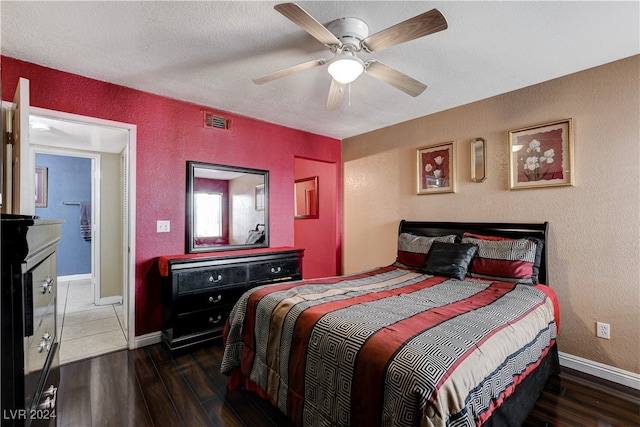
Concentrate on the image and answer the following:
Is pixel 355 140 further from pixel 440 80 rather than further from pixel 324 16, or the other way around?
pixel 324 16

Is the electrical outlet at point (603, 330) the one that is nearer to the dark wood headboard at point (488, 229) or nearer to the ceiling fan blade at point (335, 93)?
the dark wood headboard at point (488, 229)

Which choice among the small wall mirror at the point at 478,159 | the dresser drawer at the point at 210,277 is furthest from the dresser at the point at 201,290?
the small wall mirror at the point at 478,159

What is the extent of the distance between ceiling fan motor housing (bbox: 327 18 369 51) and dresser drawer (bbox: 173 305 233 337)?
258cm

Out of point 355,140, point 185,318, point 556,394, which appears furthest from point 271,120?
point 556,394

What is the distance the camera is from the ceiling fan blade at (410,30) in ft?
4.90

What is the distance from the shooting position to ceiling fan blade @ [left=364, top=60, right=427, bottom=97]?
6.66 feet

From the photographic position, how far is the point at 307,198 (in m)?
5.29

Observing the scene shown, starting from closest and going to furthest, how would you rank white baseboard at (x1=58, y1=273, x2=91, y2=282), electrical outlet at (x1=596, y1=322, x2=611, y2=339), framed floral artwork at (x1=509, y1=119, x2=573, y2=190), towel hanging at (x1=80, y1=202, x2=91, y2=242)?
electrical outlet at (x1=596, y1=322, x2=611, y2=339)
framed floral artwork at (x1=509, y1=119, x2=573, y2=190)
white baseboard at (x1=58, y1=273, x2=91, y2=282)
towel hanging at (x1=80, y1=202, x2=91, y2=242)

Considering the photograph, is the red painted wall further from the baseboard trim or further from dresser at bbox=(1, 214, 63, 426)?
dresser at bbox=(1, 214, 63, 426)

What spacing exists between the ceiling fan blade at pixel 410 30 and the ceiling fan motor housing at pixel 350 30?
12 cm

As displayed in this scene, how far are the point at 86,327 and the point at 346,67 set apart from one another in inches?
150

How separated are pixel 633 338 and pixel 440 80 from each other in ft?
8.29

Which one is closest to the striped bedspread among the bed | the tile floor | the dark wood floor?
the bed

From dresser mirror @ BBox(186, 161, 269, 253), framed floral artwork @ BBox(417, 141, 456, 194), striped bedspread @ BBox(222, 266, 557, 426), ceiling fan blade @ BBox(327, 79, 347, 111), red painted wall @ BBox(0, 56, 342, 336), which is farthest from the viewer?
framed floral artwork @ BBox(417, 141, 456, 194)
